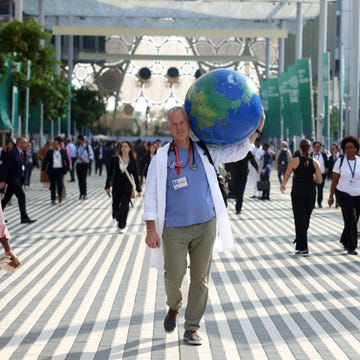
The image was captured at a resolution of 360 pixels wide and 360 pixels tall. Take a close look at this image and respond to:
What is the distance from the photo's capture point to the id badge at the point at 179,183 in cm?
809

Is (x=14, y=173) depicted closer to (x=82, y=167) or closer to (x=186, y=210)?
(x=82, y=167)

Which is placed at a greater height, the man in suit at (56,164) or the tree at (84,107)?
the tree at (84,107)

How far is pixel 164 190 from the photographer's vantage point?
26.6 ft

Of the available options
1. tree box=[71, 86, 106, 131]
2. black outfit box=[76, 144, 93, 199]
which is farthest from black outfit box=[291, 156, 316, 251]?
tree box=[71, 86, 106, 131]

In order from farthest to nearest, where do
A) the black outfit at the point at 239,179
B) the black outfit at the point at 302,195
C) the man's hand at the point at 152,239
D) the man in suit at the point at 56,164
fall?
the man in suit at the point at 56,164
the black outfit at the point at 239,179
the black outfit at the point at 302,195
the man's hand at the point at 152,239

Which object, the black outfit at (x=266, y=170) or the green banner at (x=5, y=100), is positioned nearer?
the green banner at (x=5, y=100)

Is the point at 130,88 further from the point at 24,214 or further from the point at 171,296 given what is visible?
the point at 171,296

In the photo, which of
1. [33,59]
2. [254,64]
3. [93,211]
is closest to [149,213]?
[93,211]

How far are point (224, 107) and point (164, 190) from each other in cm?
87

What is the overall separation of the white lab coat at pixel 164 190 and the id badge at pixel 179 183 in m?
0.08

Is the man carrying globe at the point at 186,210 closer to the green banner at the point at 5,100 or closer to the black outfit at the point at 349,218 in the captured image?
the black outfit at the point at 349,218

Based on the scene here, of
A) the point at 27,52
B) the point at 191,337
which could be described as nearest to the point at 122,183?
the point at 191,337

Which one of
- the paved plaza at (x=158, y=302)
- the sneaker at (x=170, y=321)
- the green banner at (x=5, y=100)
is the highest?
the green banner at (x=5, y=100)

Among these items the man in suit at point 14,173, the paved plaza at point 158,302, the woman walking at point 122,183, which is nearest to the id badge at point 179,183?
the paved plaza at point 158,302
